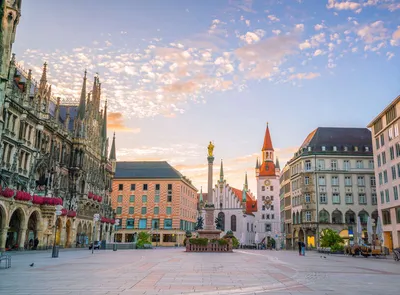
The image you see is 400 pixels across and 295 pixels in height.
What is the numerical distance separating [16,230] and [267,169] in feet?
328

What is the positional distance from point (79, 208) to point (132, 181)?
41237 millimetres

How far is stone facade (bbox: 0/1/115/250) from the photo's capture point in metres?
39.9

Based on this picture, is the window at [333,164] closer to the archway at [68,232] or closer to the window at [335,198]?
the window at [335,198]

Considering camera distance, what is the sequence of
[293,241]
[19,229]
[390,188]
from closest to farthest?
[19,229]
[390,188]
[293,241]

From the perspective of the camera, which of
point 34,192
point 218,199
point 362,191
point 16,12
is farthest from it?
point 218,199

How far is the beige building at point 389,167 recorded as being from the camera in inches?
2125

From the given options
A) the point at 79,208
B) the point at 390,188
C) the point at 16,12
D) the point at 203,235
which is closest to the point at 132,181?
the point at 79,208

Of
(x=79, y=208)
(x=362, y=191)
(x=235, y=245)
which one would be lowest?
(x=235, y=245)

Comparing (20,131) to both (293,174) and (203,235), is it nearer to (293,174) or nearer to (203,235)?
(203,235)

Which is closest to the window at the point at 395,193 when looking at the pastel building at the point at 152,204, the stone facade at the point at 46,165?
the stone facade at the point at 46,165

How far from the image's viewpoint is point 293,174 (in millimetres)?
87500

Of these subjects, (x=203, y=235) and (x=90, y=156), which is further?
(x=90, y=156)

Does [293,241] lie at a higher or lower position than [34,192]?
lower

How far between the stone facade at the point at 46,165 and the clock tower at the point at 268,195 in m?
67.0
